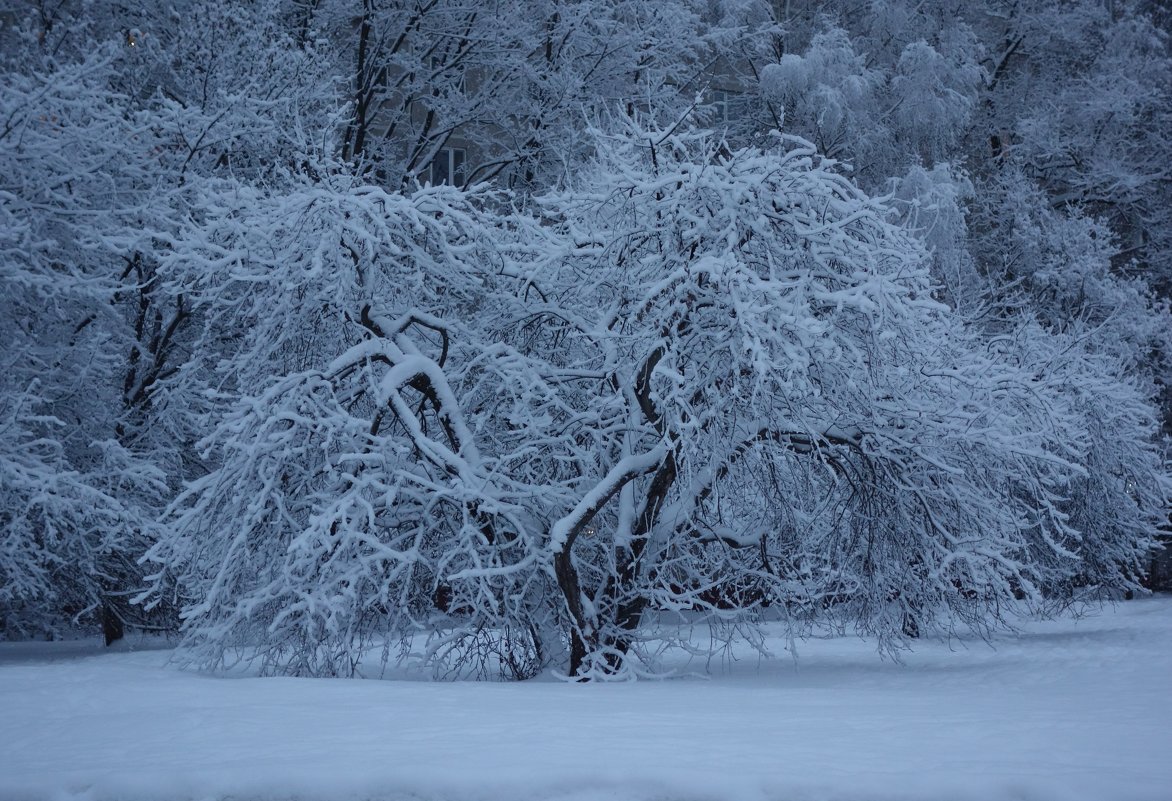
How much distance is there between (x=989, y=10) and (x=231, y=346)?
1949 centimetres

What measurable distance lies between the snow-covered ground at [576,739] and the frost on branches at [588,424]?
89 cm

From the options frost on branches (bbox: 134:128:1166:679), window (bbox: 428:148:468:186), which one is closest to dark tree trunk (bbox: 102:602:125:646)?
frost on branches (bbox: 134:128:1166:679)

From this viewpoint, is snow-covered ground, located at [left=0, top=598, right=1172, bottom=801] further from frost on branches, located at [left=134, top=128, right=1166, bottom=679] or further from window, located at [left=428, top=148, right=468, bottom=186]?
window, located at [left=428, top=148, right=468, bottom=186]

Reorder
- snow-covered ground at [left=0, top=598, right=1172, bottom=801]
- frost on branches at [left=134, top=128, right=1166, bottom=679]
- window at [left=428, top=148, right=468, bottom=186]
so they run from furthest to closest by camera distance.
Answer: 1. window at [left=428, top=148, right=468, bottom=186]
2. frost on branches at [left=134, top=128, right=1166, bottom=679]
3. snow-covered ground at [left=0, top=598, right=1172, bottom=801]

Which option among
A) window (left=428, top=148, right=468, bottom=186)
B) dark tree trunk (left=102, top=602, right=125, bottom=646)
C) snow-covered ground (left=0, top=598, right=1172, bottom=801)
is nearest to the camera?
snow-covered ground (left=0, top=598, right=1172, bottom=801)

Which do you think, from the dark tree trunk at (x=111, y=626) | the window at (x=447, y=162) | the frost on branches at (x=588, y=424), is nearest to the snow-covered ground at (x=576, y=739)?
the frost on branches at (x=588, y=424)

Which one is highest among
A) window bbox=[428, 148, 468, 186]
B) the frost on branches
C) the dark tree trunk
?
window bbox=[428, 148, 468, 186]

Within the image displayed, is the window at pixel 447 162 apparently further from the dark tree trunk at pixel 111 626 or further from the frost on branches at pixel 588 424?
the frost on branches at pixel 588 424

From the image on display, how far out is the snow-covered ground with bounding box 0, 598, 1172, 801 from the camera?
545 centimetres

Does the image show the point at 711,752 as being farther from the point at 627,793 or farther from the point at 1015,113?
the point at 1015,113

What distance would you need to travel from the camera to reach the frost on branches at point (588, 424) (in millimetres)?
9586

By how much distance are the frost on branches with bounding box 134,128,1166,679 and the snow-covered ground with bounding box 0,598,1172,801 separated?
0.89m

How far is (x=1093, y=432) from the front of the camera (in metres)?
15.9

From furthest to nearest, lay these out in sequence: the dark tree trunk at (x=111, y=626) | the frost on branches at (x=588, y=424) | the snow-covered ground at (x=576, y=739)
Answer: the dark tree trunk at (x=111, y=626) < the frost on branches at (x=588, y=424) < the snow-covered ground at (x=576, y=739)
